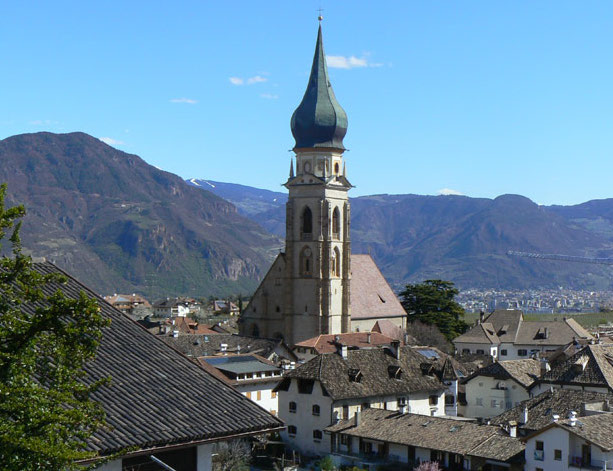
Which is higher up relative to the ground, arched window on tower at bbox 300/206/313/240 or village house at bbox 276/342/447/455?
Answer: arched window on tower at bbox 300/206/313/240

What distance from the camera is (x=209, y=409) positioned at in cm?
1280

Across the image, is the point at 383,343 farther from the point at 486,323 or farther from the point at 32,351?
the point at 32,351

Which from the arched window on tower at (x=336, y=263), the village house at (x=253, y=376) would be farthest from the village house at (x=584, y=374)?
the arched window on tower at (x=336, y=263)

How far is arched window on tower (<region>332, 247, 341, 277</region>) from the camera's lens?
100812 mm

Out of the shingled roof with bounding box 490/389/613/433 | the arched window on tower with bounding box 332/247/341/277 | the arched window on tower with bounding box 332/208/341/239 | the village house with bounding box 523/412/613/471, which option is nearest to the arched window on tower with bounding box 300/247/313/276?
the arched window on tower with bounding box 332/247/341/277

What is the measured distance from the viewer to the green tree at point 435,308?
11919 cm

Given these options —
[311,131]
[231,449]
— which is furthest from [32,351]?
[311,131]

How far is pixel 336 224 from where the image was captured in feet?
335

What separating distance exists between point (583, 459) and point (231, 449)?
1634 centimetres

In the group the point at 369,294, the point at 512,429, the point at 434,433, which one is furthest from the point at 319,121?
the point at 512,429

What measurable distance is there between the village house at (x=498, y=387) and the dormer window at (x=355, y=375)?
13588 mm

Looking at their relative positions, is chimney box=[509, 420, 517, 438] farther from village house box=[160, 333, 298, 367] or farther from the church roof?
the church roof

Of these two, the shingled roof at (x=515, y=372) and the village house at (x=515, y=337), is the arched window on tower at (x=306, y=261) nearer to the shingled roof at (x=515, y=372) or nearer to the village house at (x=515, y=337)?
the village house at (x=515, y=337)

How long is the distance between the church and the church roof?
25cm
